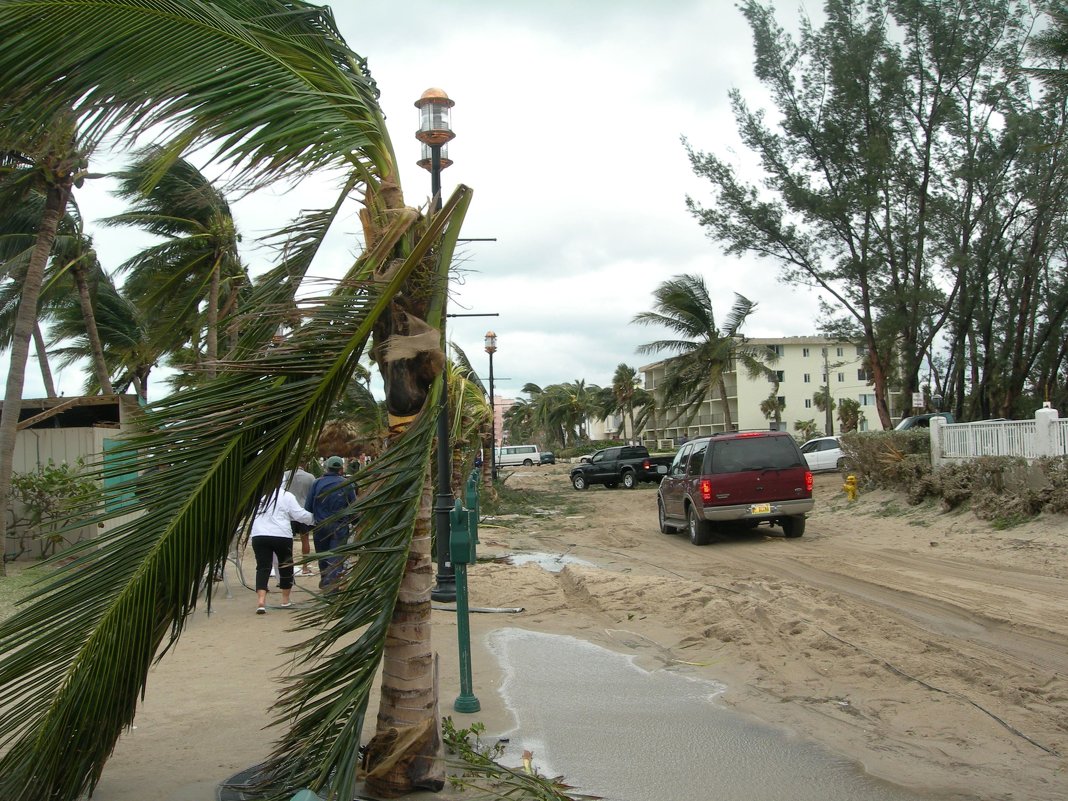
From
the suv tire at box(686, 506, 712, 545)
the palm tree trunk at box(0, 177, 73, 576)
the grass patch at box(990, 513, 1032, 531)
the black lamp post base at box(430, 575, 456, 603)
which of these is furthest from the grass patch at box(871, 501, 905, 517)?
the palm tree trunk at box(0, 177, 73, 576)

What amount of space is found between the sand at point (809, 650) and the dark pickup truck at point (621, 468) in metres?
22.8

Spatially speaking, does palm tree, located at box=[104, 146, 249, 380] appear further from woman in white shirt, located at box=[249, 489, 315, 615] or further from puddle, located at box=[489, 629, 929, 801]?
puddle, located at box=[489, 629, 929, 801]

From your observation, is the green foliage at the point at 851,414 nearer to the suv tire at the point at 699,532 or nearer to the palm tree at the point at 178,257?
the suv tire at the point at 699,532

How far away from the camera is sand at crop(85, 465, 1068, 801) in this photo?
5.07m

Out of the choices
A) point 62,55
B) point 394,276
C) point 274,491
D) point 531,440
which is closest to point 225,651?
point 274,491

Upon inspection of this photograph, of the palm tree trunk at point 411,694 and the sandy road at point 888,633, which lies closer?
the palm tree trunk at point 411,694

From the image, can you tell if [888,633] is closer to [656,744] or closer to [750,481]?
[656,744]

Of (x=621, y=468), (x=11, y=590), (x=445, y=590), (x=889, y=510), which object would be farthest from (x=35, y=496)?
(x=621, y=468)

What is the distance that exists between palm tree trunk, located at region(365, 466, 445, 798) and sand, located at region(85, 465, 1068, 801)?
23.3 inches

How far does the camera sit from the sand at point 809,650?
507cm

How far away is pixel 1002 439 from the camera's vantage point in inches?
636

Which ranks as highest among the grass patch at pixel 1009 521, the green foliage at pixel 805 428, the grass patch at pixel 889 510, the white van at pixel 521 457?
the green foliage at pixel 805 428

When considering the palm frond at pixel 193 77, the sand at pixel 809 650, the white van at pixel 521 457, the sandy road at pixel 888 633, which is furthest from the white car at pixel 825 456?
the white van at pixel 521 457

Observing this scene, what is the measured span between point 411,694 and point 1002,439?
48.9 feet
